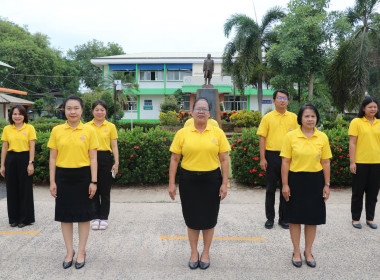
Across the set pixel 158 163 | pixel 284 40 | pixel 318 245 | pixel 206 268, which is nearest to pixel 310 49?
pixel 284 40

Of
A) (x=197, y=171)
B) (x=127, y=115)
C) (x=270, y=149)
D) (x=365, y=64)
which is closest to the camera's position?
(x=197, y=171)

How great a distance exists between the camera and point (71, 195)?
3.25m

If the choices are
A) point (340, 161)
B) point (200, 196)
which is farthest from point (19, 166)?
point (340, 161)

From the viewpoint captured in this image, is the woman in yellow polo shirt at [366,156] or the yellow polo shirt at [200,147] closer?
the yellow polo shirt at [200,147]

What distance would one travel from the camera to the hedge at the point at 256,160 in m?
6.58

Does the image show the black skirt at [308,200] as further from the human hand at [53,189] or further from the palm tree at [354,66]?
the palm tree at [354,66]

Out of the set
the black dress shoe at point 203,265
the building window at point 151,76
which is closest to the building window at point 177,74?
the building window at point 151,76

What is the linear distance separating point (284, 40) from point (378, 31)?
13.2ft

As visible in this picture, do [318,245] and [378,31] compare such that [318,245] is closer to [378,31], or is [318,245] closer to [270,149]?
[270,149]

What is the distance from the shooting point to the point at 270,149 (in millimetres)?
4516

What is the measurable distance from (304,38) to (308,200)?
13.0 meters

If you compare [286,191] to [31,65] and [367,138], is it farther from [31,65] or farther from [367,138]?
[31,65]

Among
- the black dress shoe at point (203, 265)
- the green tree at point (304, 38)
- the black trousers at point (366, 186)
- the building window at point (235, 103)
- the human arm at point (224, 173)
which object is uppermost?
the green tree at point (304, 38)

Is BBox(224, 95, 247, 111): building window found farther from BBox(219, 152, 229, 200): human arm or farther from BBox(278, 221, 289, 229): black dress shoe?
BBox(219, 152, 229, 200): human arm
